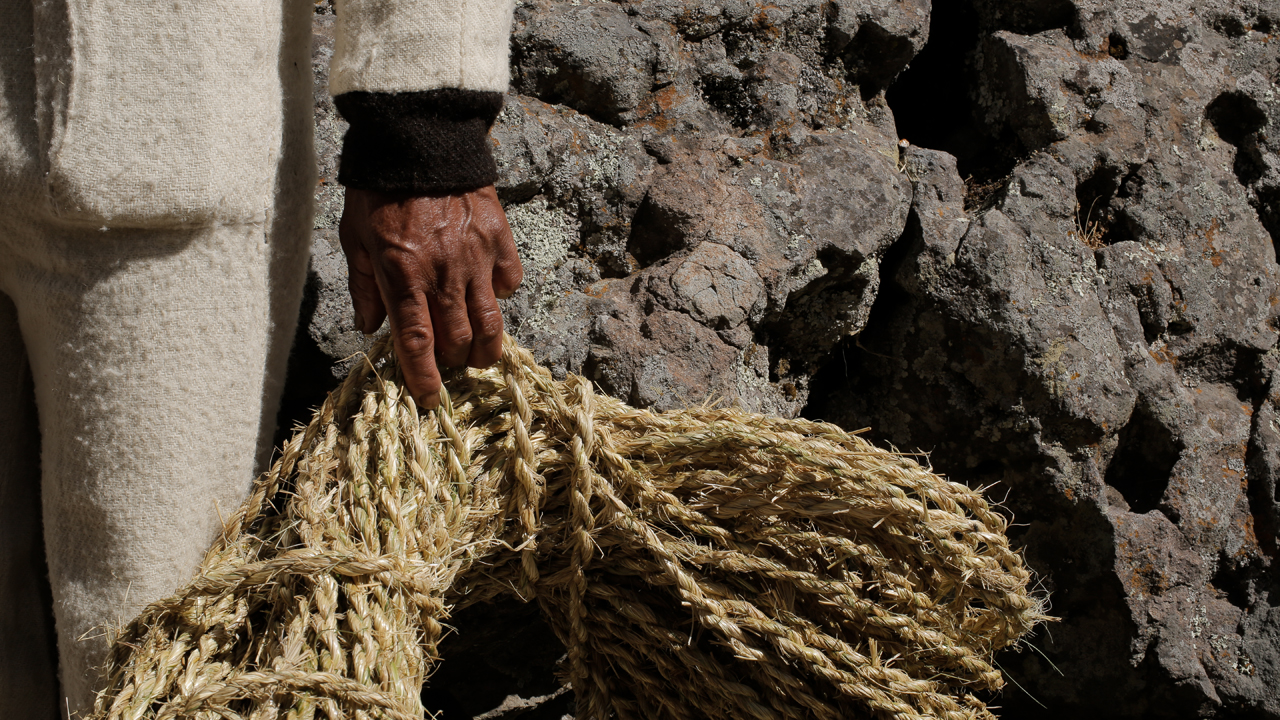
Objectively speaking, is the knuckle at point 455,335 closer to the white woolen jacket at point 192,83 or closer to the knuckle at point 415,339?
the knuckle at point 415,339

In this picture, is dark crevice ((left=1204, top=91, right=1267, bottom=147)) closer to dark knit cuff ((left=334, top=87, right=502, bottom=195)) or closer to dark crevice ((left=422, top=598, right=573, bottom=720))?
dark knit cuff ((left=334, top=87, right=502, bottom=195))

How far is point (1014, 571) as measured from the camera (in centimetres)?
121

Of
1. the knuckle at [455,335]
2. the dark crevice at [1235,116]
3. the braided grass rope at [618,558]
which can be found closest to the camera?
the braided grass rope at [618,558]

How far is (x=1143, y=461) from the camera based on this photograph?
1909 mm

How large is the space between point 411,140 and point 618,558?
27.0 inches

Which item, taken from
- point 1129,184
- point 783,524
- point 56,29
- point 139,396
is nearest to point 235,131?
point 56,29

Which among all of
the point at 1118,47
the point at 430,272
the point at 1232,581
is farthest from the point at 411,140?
the point at 1232,581

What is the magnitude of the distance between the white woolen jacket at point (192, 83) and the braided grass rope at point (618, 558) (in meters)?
0.34

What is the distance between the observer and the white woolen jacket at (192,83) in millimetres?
945

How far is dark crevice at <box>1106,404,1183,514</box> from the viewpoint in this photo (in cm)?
188

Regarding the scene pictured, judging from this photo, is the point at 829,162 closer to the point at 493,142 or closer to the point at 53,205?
the point at 493,142

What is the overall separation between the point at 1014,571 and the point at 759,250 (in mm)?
811

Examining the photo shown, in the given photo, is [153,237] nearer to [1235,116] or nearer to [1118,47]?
[1118,47]

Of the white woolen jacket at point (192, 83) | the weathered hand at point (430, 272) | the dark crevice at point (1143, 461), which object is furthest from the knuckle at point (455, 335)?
the dark crevice at point (1143, 461)
